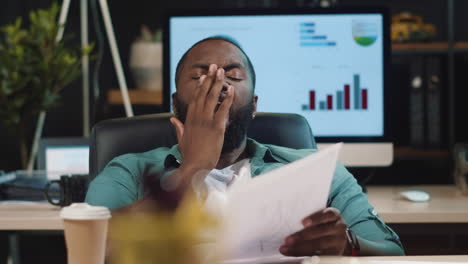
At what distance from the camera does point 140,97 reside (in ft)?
10.8

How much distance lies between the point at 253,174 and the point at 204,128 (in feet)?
0.73

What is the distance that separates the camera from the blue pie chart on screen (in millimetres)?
2141

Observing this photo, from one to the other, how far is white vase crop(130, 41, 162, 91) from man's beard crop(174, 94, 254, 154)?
5.75ft

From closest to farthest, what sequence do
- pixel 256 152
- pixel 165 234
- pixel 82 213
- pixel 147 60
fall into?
pixel 165 234
pixel 82 213
pixel 256 152
pixel 147 60

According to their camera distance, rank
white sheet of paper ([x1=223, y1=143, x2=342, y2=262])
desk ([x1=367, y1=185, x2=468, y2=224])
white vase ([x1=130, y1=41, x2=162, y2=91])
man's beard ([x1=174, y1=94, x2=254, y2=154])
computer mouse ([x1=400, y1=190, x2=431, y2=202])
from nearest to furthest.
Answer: white sheet of paper ([x1=223, y1=143, x2=342, y2=262])
man's beard ([x1=174, y1=94, x2=254, y2=154])
desk ([x1=367, y1=185, x2=468, y2=224])
computer mouse ([x1=400, y1=190, x2=431, y2=202])
white vase ([x1=130, y1=41, x2=162, y2=91])

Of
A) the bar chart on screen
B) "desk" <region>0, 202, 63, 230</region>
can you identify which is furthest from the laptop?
the bar chart on screen

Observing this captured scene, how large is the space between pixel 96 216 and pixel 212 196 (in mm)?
394

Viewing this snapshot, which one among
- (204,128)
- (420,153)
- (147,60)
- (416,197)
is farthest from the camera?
(147,60)

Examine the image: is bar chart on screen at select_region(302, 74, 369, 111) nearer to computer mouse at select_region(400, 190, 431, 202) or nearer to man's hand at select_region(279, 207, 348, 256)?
computer mouse at select_region(400, 190, 431, 202)

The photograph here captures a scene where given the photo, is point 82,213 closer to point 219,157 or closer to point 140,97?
point 219,157

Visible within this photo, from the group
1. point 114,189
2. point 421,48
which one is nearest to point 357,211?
point 114,189

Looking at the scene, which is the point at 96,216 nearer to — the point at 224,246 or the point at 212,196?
the point at 224,246

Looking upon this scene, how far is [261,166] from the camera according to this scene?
57.3 inches

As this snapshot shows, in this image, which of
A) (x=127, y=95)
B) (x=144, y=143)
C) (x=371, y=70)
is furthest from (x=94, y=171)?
(x=127, y=95)
